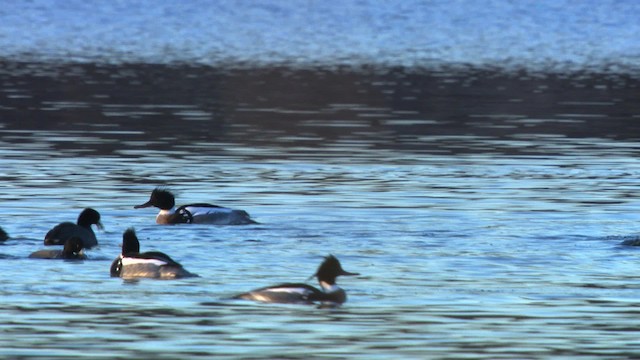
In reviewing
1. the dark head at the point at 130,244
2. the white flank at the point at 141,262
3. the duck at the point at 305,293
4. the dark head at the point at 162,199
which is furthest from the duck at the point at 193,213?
the duck at the point at 305,293

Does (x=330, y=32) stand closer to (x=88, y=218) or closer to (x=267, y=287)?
(x=88, y=218)

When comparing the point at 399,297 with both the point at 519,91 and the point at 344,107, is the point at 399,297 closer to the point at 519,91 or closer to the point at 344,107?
the point at 344,107

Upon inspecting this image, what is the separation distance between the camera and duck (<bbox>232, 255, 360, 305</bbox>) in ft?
61.0

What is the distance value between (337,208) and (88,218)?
411 centimetres

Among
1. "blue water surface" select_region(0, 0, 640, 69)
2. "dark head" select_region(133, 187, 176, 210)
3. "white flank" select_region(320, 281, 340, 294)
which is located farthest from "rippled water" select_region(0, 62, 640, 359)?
"blue water surface" select_region(0, 0, 640, 69)

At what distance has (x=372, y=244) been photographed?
23047 millimetres

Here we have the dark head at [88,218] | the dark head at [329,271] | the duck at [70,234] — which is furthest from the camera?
the dark head at [88,218]

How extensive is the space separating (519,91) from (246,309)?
1418 inches

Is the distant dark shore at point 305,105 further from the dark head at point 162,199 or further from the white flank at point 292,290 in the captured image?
the white flank at point 292,290

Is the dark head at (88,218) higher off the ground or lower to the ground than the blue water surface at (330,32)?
lower

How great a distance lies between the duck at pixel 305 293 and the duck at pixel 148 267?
1.29 meters

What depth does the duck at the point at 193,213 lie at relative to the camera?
80.1 feet

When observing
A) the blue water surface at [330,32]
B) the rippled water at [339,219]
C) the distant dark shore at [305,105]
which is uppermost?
the blue water surface at [330,32]

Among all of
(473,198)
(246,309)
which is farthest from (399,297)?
(473,198)
